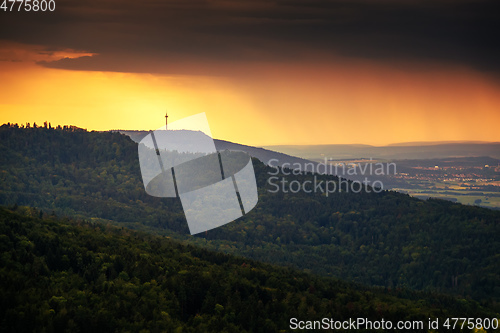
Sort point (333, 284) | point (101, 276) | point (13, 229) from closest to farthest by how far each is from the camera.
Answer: point (101, 276) → point (13, 229) → point (333, 284)

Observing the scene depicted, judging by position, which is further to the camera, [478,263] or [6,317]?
[478,263]

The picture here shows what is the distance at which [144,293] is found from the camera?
10319 centimetres

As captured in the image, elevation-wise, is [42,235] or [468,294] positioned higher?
[42,235]

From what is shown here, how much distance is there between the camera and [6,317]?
263 feet

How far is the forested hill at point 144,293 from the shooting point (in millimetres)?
87250

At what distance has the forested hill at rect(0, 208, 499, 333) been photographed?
286 feet

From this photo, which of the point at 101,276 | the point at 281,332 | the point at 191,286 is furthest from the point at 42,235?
the point at 281,332

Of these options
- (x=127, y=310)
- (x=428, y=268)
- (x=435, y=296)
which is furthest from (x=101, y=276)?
(x=428, y=268)

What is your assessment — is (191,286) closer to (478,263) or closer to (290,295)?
(290,295)

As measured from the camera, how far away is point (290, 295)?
111 meters

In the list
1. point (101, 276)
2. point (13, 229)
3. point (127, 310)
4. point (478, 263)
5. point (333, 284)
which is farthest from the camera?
point (478, 263)

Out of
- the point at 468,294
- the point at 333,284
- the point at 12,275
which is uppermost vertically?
the point at 12,275

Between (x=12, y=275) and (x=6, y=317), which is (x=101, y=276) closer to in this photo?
(x=12, y=275)

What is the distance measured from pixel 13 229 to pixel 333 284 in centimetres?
5617
